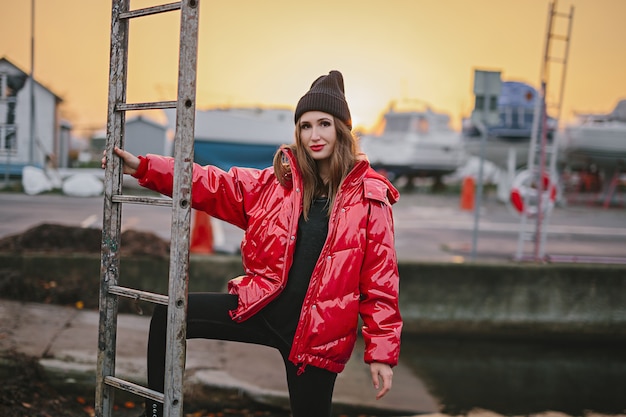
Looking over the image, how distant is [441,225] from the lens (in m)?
15.2

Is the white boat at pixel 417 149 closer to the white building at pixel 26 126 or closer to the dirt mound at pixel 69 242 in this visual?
the dirt mound at pixel 69 242

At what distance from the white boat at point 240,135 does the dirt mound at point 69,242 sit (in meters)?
1.95

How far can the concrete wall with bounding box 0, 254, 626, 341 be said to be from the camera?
6.84m

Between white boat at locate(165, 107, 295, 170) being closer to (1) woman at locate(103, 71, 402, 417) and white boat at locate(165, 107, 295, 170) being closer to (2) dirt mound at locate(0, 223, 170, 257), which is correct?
(2) dirt mound at locate(0, 223, 170, 257)

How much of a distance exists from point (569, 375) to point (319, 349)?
163 inches

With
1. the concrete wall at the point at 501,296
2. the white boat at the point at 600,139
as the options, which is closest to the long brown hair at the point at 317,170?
the concrete wall at the point at 501,296

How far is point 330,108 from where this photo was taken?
2838 millimetres

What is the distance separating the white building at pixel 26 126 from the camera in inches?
196

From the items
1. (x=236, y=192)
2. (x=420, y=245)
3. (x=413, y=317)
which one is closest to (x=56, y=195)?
(x=413, y=317)

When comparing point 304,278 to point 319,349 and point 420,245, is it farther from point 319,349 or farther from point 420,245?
point 420,245

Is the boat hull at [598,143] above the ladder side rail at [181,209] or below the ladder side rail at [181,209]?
above

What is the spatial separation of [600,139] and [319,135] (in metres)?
23.1

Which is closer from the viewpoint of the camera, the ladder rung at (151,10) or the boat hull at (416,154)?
the ladder rung at (151,10)

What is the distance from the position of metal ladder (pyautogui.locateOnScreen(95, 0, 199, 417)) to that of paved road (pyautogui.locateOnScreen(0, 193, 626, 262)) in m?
3.94
